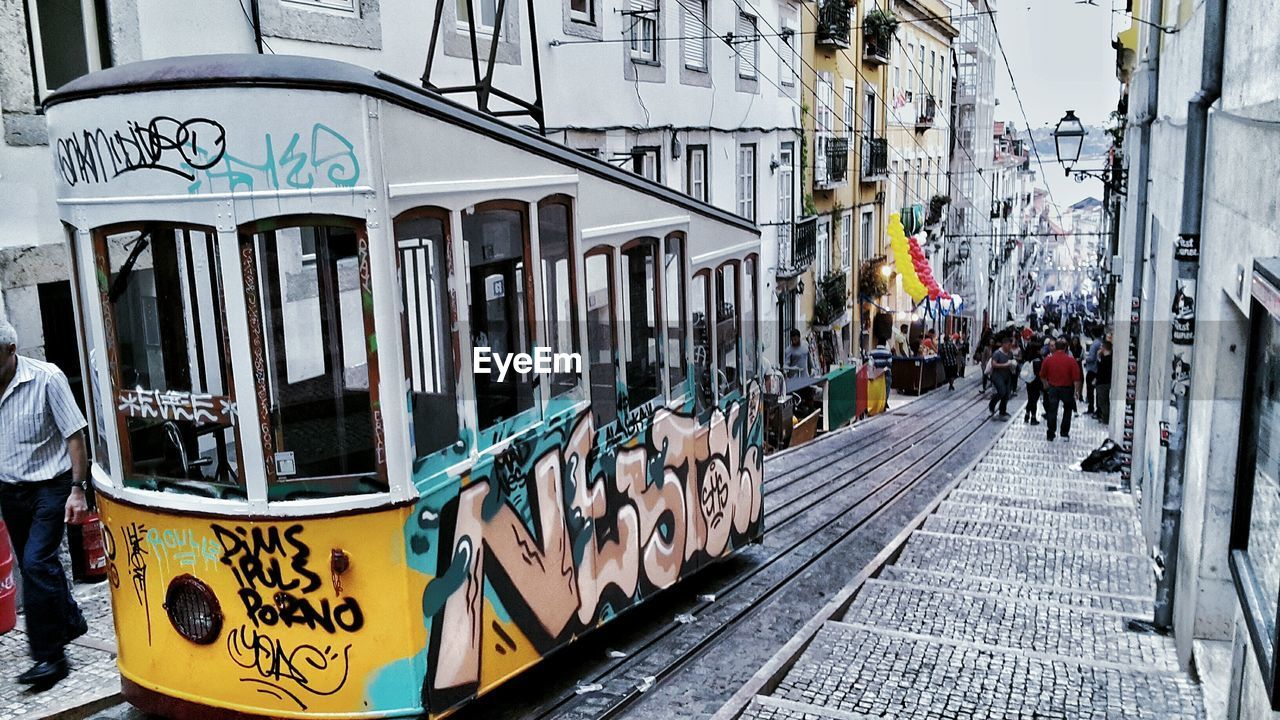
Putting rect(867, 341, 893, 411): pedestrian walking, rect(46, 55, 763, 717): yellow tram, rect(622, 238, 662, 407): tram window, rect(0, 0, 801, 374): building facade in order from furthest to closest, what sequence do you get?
1. rect(867, 341, 893, 411): pedestrian walking
2. rect(0, 0, 801, 374): building facade
3. rect(622, 238, 662, 407): tram window
4. rect(46, 55, 763, 717): yellow tram

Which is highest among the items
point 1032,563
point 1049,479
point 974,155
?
point 974,155

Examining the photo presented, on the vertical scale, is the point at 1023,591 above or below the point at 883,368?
above

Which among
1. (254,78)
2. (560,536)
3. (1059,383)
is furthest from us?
(1059,383)

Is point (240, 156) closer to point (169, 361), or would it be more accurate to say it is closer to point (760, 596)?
point (169, 361)

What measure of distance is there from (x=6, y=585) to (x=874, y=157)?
26688mm

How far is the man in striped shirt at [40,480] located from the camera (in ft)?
18.0

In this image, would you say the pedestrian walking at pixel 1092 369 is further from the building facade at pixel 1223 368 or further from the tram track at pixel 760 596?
the building facade at pixel 1223 368

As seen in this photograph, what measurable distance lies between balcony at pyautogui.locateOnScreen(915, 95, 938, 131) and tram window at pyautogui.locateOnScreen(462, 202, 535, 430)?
107ft

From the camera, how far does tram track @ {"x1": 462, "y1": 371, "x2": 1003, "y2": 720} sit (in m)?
6.18

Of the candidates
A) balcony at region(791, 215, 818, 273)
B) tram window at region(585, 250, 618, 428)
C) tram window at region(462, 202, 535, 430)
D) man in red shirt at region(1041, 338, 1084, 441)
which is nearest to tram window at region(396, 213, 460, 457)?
tram window at region(462, 202, 535, 430)

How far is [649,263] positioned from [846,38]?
20.8m

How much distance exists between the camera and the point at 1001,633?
283 inches

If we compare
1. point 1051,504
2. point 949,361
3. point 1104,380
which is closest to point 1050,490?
point 1051,504

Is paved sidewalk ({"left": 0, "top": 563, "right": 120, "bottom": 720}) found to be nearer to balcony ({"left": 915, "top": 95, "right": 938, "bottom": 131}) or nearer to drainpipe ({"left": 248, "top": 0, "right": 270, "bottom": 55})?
drainpipe ({"left": 248, "top": 0, "right": 270, "bottom": 55})
